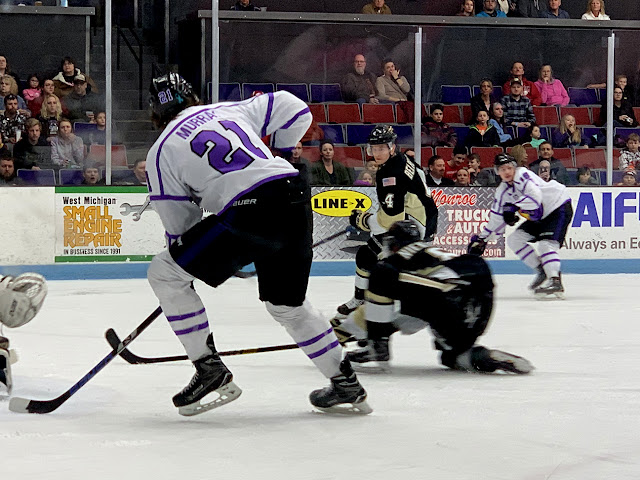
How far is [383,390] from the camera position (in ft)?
11.8

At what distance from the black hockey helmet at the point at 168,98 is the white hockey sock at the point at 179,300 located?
16.0 inches

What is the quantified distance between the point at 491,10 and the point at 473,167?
6.39ft

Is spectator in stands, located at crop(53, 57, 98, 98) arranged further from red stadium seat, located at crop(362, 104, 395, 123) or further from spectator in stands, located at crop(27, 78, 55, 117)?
red stadium seat, located at crop(362, 104, 395, 123)

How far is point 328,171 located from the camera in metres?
8.45

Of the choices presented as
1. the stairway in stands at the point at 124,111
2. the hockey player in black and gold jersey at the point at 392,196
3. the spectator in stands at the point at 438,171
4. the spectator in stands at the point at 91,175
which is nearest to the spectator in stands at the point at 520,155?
the spectator in stands at the point at 438,171

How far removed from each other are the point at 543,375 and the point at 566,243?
4.81 meters

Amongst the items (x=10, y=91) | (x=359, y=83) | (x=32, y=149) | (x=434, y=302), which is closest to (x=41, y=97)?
(x=10, y=91)

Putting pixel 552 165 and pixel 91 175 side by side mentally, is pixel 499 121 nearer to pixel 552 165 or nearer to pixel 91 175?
pixel 552 165

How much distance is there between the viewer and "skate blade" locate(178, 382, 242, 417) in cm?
313

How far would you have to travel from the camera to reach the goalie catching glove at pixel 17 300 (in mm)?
3402

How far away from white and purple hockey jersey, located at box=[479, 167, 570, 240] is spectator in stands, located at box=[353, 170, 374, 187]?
1381 mm

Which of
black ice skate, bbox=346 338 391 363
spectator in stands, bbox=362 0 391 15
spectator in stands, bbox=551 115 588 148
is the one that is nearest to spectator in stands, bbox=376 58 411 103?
spectator in stands, bbox=362 0 391 15

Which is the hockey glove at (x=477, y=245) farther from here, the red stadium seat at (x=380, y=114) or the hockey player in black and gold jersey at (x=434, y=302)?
the hockey player in black and gold jersey at (x=434, y=302)

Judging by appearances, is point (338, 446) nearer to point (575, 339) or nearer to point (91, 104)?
point (575, 339)
